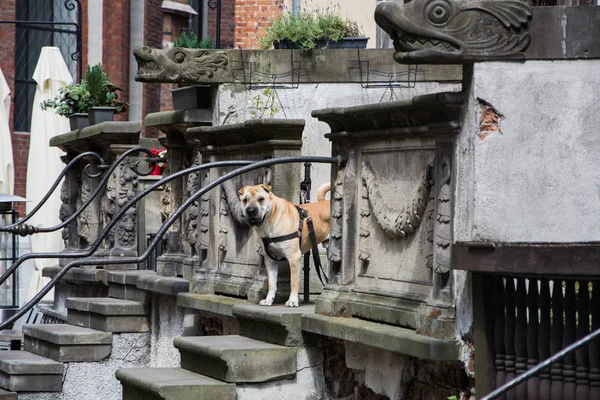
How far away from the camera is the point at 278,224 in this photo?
836cm

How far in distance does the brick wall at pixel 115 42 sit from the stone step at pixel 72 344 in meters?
16.6

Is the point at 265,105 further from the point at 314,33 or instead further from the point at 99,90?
the point at 99,90

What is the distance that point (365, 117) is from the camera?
7.27 m

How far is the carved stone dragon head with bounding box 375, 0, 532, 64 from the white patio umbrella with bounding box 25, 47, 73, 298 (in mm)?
10635

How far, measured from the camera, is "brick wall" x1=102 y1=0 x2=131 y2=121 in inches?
1084

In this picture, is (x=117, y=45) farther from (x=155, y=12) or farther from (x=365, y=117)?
(x=365, y=117)

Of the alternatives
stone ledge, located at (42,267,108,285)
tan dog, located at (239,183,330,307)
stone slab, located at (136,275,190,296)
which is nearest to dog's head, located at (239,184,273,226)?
tan dog, located at (239,183,330,307)

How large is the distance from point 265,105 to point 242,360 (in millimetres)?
3208

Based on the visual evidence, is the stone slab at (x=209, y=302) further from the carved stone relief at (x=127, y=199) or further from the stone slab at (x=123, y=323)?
the carved stone relief at (x=127, y=199)

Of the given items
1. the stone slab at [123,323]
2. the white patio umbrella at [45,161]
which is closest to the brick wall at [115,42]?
the white patio umbrella at [45,161]

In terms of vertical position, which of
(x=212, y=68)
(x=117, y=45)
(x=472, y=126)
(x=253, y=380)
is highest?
(x=117, y=45)

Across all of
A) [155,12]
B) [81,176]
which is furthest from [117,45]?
[81,176]

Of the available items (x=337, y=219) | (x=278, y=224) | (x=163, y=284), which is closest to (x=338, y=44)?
(x=163, y=284)

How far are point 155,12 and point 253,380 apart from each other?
865 inches
